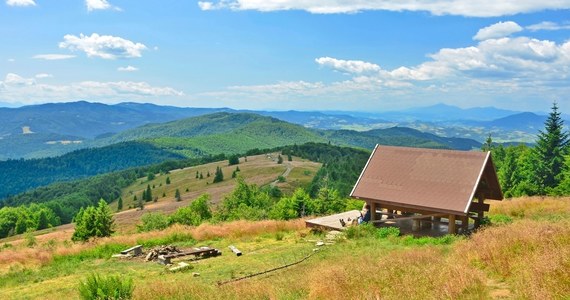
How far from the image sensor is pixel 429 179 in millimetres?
23703

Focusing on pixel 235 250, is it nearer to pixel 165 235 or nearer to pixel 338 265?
pixel 165 235

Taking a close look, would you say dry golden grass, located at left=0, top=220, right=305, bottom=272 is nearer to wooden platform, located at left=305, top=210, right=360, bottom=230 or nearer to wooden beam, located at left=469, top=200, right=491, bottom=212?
wooden platform, located at left=305, top=210, right=360, bottom=230

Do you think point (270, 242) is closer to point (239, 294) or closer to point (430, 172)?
point (430, 172)

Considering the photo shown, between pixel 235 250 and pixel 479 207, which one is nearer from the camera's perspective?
pixel 235 250

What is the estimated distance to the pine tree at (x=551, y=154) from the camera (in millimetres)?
52906

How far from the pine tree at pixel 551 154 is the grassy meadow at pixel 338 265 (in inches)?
1107

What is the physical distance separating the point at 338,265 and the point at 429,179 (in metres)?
11.5

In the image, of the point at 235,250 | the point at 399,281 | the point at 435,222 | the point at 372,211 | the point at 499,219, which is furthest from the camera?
the point at 372,211

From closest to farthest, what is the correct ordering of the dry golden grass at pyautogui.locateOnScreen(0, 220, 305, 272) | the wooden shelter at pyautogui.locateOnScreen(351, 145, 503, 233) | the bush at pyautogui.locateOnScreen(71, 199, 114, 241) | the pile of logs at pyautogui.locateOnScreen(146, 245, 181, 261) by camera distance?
the wooden shelter at pyautogui.locateOnScreen(351, 145, 503, 233)
the pile of logs at pyautogui.locateOnScreen(146, 245, 181, 261)
the dry golden grass at pyautogui.locateOnScreen(0, 220, 305, 272)
the bush at pyautogui.locateOnScreen(71, 199, 114, 241)

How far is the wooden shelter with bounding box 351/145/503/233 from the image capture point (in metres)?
22.2

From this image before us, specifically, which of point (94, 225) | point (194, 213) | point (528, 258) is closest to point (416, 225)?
point (528, 258)

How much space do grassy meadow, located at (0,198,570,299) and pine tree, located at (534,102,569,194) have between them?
2812cm

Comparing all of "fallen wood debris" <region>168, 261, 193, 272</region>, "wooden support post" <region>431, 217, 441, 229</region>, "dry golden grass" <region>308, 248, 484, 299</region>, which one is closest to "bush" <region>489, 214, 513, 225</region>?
"wooden support post" <region>431, 217, 441, 229</region>

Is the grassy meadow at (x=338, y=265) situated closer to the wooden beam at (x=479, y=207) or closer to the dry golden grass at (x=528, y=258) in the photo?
the dry golden grass at (x=528, y=258)
